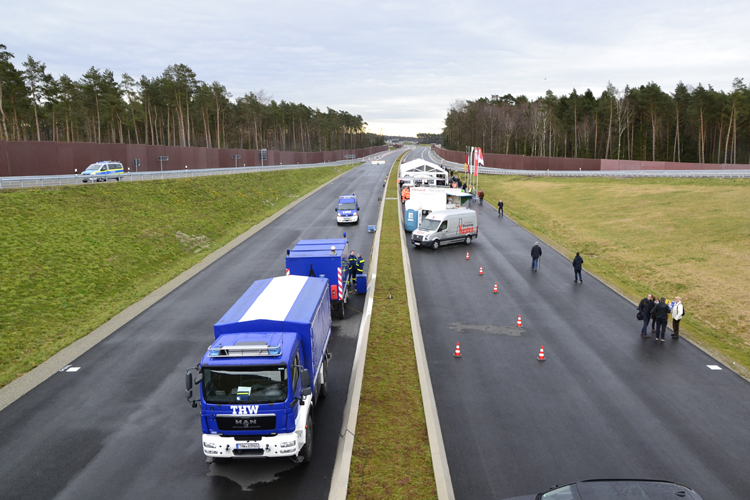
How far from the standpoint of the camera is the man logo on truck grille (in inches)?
340

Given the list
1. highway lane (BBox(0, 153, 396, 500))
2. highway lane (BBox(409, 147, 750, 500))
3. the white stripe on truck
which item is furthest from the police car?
the white stripe on truck

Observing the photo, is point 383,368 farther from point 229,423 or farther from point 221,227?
point 221,227

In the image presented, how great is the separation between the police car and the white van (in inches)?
1023

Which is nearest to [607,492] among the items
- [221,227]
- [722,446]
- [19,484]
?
[722,446]

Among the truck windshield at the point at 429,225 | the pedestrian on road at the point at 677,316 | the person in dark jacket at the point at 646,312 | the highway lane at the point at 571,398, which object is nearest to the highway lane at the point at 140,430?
the highway lane at the point at 571,398

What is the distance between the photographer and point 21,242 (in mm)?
22328

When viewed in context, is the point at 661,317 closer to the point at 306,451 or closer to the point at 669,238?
the point at 306,451

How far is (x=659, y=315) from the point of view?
16.4 metres

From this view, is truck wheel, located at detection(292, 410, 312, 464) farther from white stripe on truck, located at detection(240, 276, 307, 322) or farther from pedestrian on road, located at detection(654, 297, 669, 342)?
pedestrian on road, located at detection(654, 297, 669, 342)

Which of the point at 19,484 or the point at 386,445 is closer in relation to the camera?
the point at 19,484

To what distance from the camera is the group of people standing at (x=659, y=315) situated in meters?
16.4

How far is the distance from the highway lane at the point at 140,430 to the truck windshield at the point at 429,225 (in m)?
13.6

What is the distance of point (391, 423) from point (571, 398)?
4.98 m

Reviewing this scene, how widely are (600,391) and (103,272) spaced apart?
2121 centimetres
